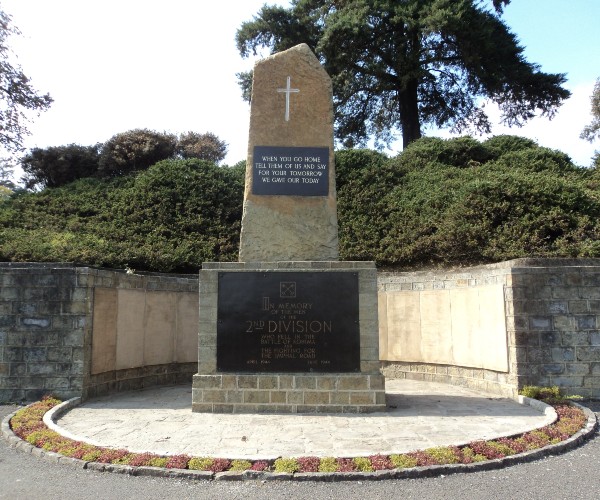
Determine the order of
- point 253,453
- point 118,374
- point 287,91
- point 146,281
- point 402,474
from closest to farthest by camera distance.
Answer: point 402,474 → point 253,453 → point 287,91 → point 118,374 → point 146,281

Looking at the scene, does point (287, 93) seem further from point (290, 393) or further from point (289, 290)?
point (290, 393)

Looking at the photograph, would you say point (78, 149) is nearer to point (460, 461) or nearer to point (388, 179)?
point (388, 179)

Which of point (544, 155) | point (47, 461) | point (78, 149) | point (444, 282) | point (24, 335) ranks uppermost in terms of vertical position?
point (78, 149)

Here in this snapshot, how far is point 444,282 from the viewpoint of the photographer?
906cm

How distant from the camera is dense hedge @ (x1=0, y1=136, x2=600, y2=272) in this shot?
31.9 ft

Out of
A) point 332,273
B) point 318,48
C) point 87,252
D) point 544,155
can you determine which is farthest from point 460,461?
point 318,48

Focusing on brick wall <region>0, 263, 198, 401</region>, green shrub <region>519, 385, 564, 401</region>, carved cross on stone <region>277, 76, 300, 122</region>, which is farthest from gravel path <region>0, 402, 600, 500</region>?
carved cross on stone <region>277, 76, 300, 122</region>

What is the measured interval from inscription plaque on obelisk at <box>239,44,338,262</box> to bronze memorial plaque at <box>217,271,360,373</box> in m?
0.47

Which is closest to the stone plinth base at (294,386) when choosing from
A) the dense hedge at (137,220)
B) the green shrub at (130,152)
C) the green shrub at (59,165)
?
the dense hedge at (137,220)

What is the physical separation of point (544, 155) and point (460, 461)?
39.6 ft

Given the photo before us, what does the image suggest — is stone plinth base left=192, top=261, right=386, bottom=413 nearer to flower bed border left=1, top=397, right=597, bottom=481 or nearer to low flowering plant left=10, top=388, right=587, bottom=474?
low flowering plant left=10, top=388, right=587, bottom=474

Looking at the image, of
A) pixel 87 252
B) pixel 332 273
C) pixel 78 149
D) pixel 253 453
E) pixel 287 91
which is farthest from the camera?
pixel 78 149

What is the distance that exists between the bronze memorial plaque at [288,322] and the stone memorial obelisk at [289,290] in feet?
0.05

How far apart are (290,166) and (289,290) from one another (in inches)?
74.6
